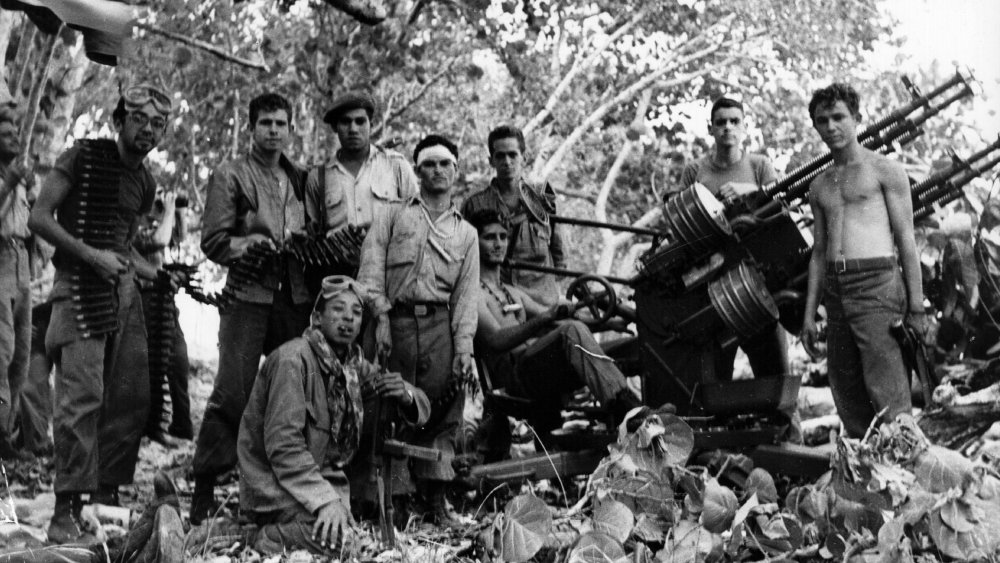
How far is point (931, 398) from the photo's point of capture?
6.86m

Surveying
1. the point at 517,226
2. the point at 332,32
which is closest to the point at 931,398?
the point at 517,226

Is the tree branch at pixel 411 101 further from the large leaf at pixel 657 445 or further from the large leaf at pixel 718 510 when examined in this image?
the large leaf at pixel 718 510

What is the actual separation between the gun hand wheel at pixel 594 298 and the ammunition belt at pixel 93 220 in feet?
8.12

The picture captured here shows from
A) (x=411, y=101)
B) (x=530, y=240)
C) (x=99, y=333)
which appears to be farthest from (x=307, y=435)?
(x=411, y=101)

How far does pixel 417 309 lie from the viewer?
7.06 m

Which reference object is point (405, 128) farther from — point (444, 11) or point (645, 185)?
point (645, 185)

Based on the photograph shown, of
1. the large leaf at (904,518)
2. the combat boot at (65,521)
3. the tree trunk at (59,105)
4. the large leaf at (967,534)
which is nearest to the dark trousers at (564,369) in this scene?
the combat boot at (65,521)

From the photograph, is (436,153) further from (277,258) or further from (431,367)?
(431,367)

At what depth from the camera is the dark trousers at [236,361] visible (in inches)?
272

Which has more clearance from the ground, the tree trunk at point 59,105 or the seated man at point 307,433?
the tree trunk at point 59,105

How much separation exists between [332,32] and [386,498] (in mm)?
5232

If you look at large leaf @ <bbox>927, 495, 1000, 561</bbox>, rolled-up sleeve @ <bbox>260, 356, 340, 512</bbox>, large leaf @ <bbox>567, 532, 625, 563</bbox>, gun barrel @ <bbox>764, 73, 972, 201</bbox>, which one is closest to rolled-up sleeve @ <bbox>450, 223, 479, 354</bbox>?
rolled-up sleeve @ <bbox>260, 356, 340, 512</bbox>

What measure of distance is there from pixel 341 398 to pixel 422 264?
4.15ft

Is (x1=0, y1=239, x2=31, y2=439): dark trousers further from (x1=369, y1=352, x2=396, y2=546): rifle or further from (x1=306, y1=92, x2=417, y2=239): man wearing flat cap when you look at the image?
(x1=369, y1=352, x2=396, y2=546): rifle
